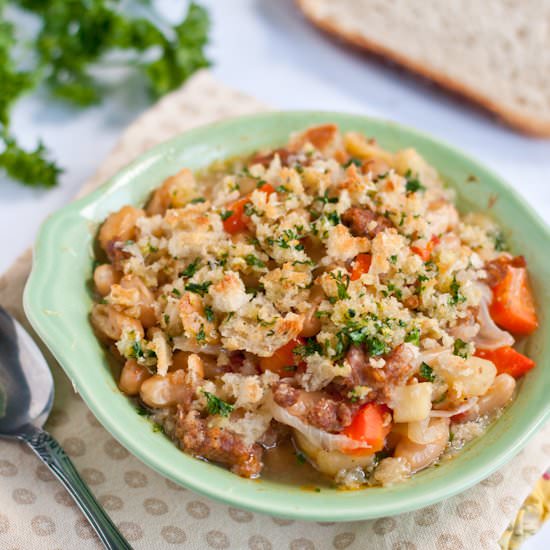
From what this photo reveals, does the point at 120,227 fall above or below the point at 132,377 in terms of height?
above

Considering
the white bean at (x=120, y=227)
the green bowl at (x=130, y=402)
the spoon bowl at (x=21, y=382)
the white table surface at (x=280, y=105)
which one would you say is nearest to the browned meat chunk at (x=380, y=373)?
the green bowl at (x=130, y=402)

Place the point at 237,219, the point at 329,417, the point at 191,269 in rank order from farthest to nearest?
the point at 237,219 → the point at 191,269 → the point at 329,417

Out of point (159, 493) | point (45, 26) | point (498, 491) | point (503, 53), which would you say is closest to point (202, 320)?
point (159, 493)

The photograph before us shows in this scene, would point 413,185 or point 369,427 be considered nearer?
point 369,427

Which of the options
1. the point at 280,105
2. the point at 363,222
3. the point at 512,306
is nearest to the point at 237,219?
the point at 363,222

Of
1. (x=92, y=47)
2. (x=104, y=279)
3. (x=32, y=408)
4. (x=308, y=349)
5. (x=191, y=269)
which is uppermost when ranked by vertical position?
(x=308, y=349)

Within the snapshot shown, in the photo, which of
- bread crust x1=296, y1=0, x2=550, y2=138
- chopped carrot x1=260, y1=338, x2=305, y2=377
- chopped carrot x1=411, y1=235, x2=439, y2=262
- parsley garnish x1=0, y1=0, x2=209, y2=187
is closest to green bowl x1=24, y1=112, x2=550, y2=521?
A: chopped carrot x1=260, y1=338, x2=305, y2=377

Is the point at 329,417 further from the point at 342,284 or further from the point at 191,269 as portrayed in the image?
the point at 191,269
